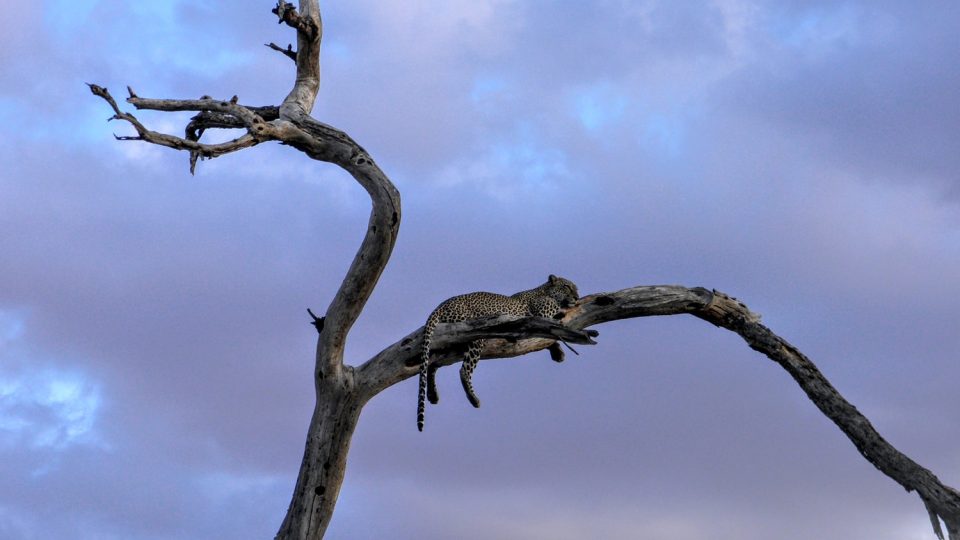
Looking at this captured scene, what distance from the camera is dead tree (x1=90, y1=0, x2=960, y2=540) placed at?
40.5ft

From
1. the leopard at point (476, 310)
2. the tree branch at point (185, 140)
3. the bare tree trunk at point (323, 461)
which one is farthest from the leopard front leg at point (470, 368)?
the tree branch at point (185, 140)

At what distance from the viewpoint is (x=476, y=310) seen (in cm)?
1281

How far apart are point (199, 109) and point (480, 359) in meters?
4.65

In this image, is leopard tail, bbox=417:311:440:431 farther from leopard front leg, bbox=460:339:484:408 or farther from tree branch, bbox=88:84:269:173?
tree branch, bbox=88:84:269:173

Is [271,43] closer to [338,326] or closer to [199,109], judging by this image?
[199,109]

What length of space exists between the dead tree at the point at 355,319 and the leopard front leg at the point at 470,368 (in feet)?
0.46

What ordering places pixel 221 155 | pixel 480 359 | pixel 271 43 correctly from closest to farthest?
pixel 221 155, pixel 480 359, pixel 271 43

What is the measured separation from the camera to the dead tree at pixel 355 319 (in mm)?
12352

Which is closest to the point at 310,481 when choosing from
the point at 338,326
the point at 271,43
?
the point at 338,326

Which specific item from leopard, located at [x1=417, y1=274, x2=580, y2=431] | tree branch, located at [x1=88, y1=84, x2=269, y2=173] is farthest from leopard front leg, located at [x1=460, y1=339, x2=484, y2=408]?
tree branch, located at [x1=88, y1=84, x2=269, y2=173]

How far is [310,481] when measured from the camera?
1258 cm

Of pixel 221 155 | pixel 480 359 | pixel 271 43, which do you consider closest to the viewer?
pixel 221 155

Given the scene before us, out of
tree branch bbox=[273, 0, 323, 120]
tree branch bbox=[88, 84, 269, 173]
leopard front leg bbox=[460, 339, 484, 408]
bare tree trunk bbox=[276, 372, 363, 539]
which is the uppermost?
tree branch bbox=[273, 0, 323, 120]

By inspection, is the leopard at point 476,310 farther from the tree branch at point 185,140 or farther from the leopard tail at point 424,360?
the tree branch at point 185,140
